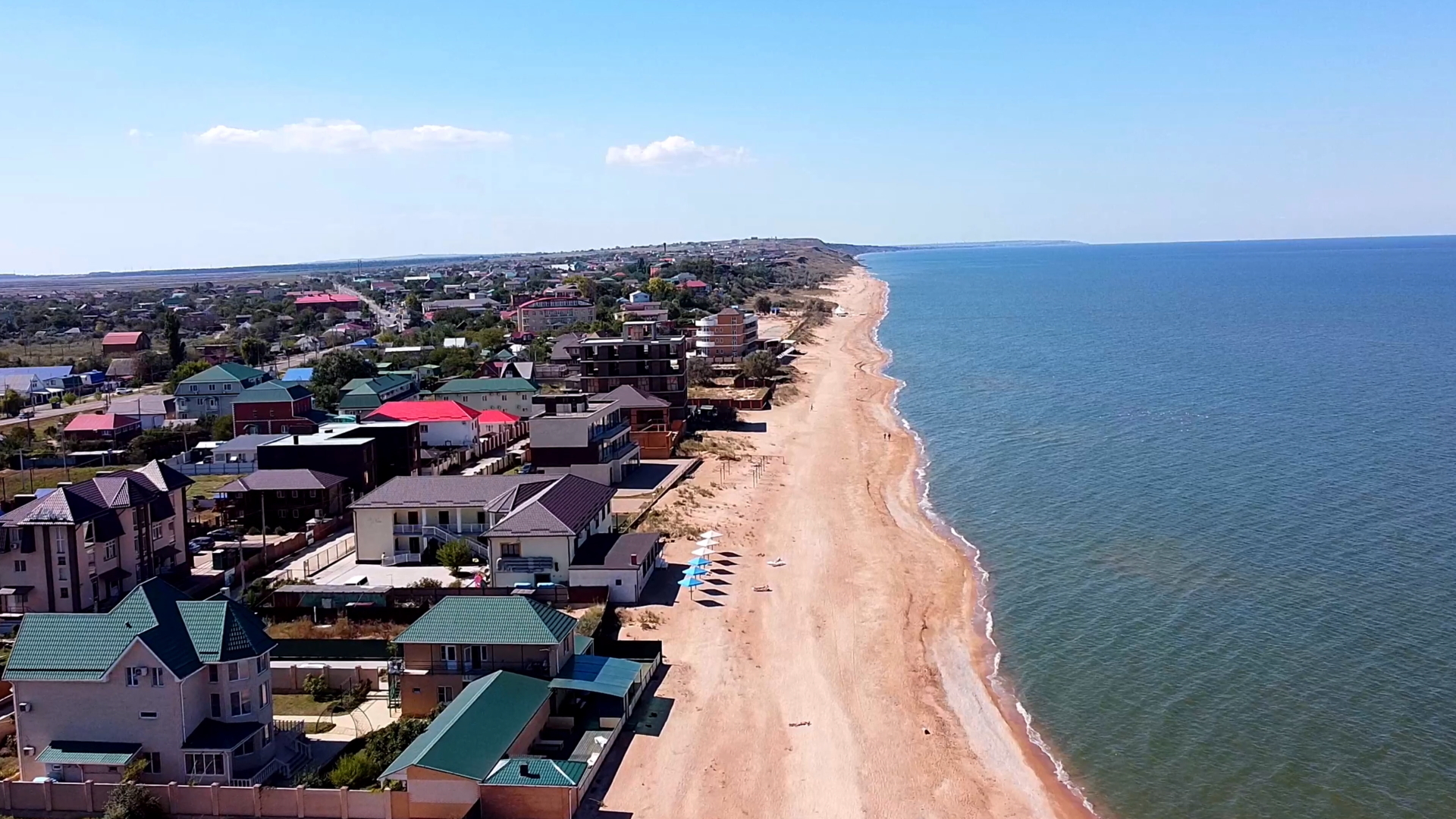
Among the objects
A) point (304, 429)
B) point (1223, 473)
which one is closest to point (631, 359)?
point (304, 429)

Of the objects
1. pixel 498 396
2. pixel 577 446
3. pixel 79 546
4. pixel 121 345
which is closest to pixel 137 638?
pixel 79 546

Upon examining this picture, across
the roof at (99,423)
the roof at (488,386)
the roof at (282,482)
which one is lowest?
the roof at (99,423)

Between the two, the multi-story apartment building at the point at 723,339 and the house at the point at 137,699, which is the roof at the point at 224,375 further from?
the house at the point at 137,699

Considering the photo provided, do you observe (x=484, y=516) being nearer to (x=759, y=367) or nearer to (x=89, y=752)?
(x=89, y=752)

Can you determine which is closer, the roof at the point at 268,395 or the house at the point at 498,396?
the roof at the point at 268,395

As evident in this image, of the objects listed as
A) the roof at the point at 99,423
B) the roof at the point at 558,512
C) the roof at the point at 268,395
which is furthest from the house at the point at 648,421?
the roof at the point at 99,423
